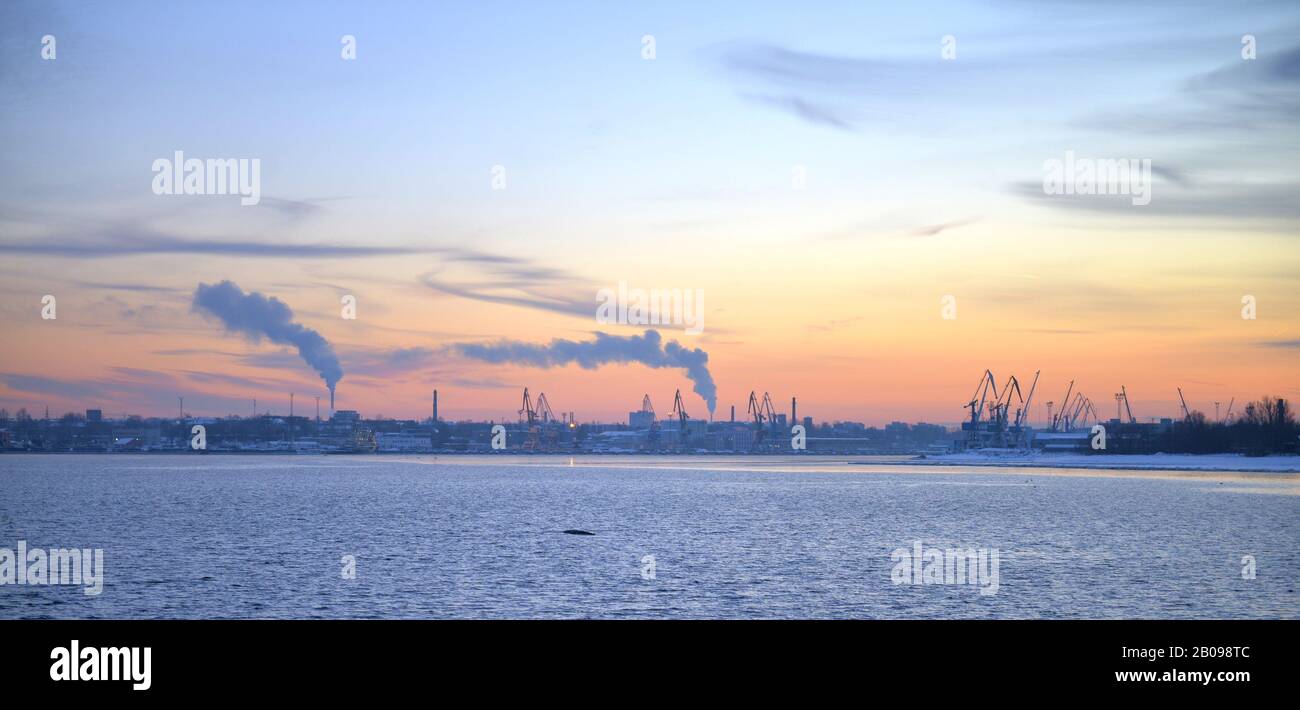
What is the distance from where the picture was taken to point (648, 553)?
209 ft

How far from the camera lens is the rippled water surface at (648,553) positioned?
144ft

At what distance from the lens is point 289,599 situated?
Answer: 1793 inches

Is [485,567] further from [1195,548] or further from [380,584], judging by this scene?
[1195,548]

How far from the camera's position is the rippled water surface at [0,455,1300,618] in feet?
144

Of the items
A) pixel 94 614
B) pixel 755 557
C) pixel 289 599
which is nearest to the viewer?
pixel 94 614
